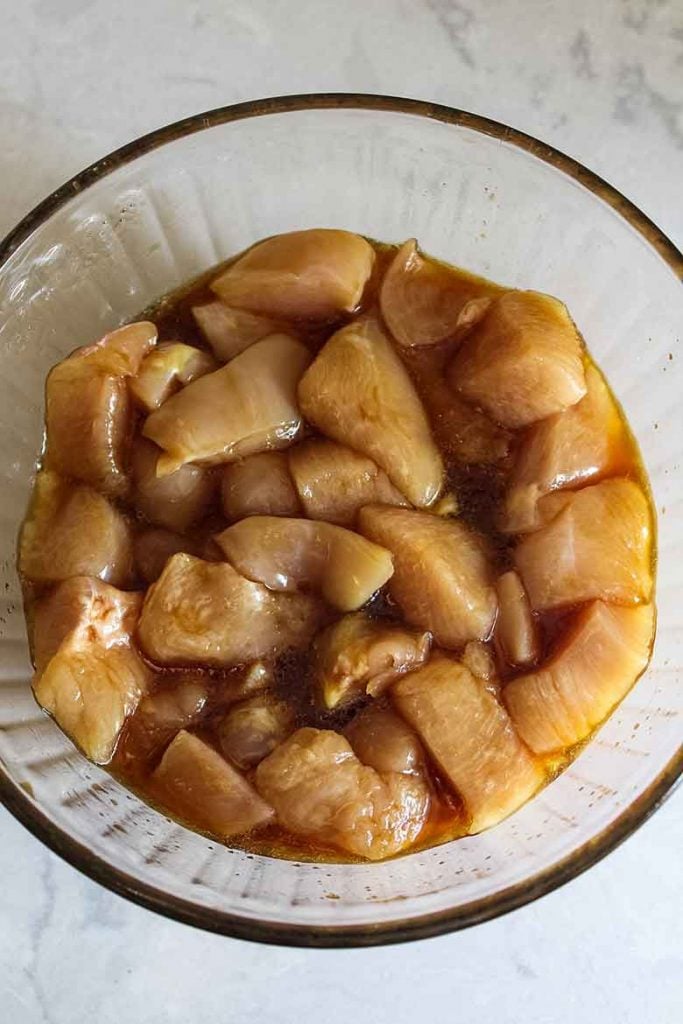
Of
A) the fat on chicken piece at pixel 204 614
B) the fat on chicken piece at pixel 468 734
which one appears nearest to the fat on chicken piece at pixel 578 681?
the fat on chicken piece at pixel 468 734

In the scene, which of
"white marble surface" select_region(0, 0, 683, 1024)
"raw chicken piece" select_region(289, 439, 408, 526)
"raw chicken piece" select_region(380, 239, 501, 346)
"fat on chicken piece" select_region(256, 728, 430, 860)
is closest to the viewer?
"fat on chicken piece" select_region(256, 728, 430, 860)

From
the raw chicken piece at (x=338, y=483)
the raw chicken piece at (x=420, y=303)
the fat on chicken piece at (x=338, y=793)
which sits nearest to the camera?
the fat on chicken piece at (x=338, y=793)

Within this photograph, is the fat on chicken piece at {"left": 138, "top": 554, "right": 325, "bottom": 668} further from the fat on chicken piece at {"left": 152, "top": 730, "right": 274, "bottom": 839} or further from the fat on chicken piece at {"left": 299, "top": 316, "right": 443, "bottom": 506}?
the fat on chicken piece at {"left": 299, "top": 316, "right": 443, "bottom": 506}

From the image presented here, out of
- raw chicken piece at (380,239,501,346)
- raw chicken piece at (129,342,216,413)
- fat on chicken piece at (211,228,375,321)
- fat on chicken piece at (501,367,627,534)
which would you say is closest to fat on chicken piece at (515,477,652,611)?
fat on chicken piece at (501,367,627,534)

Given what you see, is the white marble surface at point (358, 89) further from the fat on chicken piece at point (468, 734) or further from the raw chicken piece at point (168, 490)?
the raw chicken piece at point (168, 490)

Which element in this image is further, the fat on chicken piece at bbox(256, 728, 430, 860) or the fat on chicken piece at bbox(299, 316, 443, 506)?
the fat on chicken piece at bbox(299, 316, 443, 506)
